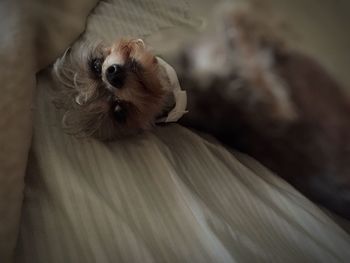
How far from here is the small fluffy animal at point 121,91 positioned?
3.08 ft

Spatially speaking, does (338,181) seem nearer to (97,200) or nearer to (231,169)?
(231,169)

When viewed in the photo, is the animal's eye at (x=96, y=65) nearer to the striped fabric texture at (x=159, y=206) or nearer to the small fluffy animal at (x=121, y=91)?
the small fluffy animal at (x=121, y=91)

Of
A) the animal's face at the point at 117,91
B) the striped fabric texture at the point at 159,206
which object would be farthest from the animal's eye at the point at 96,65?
the striped fabric texture at the point at 159,206

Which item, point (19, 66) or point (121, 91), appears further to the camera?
point (121, 91)

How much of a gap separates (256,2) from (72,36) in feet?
1.49

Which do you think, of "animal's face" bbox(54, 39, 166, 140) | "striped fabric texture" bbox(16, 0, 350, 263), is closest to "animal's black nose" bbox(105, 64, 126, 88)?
"animal's face" bbox(54, 39, 166, 140)

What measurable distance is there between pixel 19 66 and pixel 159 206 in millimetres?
382

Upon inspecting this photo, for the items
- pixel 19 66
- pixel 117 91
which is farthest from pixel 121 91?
pixel 19 66

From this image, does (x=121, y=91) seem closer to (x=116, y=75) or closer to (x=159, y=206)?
(x=116, y=75)

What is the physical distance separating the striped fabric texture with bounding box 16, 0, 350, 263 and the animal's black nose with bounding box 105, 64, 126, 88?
13cm

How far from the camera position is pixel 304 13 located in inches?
31.2

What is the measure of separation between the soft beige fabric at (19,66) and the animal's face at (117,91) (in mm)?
81

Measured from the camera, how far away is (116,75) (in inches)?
37.0

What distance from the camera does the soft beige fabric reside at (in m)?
0.68
